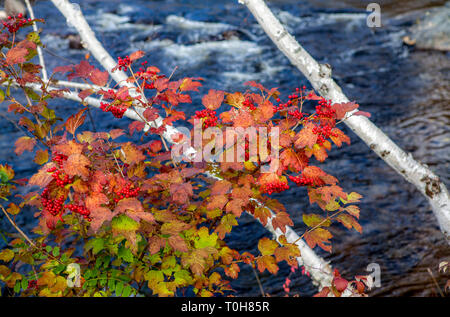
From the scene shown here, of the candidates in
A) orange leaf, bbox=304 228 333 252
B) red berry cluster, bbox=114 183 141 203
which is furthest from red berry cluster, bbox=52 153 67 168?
orange leaf, bbox=304 228 333 252

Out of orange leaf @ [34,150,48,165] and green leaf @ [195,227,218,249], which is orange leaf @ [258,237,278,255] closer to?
green leaf @ [195,227,218,249]

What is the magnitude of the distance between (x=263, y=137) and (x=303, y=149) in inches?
7.8

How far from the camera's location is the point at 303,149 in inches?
65.7

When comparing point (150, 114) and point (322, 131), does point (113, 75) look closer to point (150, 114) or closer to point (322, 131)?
point (150, 114)

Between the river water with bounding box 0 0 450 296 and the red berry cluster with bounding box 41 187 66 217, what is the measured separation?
1.44 meters

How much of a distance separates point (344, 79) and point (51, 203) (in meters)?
6.65

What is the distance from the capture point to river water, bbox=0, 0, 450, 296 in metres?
3.67

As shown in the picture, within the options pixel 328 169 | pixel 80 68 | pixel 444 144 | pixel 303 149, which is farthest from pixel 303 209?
pixel 80 68

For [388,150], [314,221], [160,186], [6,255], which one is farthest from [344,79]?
[6,255]

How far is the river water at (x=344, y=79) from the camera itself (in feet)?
12.0

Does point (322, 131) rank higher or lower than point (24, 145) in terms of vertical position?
lower

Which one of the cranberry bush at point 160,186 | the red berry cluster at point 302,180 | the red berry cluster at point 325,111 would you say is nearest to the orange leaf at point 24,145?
the cranberry bush at point 160,186

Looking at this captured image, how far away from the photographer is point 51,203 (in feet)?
5.13
